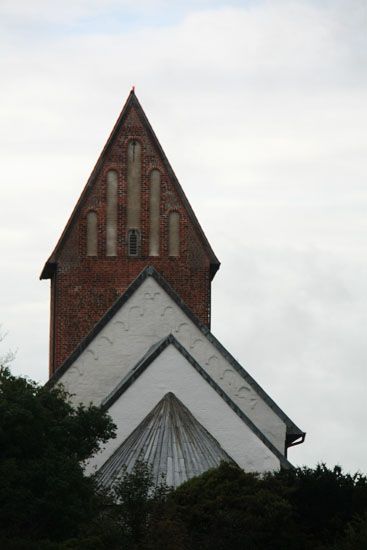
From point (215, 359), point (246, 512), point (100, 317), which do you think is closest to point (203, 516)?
point (246, 512)

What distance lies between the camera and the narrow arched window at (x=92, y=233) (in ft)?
175

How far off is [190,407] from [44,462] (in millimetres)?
7329

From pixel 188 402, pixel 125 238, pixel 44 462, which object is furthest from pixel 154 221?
pixel 44 462

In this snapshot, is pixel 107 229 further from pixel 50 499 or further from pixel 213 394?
pixel 50 499

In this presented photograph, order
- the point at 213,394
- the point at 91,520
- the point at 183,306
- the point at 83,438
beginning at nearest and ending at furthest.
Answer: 1. the point at 91,520
2. the point at 83,438
3. the point at 213,394
4. the point at 183,306

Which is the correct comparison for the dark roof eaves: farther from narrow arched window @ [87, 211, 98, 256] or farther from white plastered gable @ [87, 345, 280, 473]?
narrow arched window @ [87, 211, 98, 256]

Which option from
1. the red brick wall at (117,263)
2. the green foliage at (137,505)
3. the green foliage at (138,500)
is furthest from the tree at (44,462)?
the red brick wall at (117,263)

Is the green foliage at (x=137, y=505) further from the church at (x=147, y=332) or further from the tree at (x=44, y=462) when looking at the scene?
the church at (x=147, y=332)

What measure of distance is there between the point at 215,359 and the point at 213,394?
12.5ft

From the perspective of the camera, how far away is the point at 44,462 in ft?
131

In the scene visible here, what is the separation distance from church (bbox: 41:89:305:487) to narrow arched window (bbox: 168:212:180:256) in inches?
1.1

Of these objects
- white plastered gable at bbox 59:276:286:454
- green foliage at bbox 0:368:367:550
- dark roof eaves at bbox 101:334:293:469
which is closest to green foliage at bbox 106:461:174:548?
green foliage at bbox 0:368:367:550

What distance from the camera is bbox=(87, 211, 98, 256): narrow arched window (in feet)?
175

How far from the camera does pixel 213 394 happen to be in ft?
153
